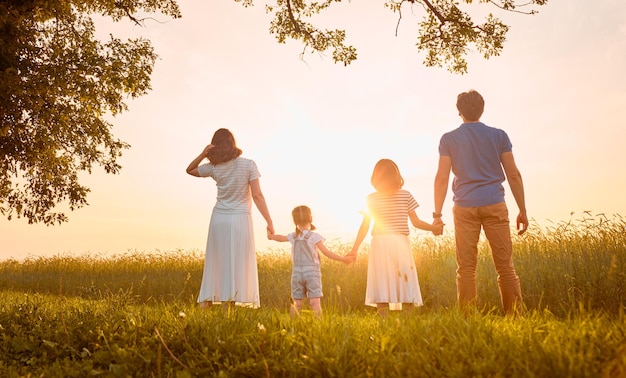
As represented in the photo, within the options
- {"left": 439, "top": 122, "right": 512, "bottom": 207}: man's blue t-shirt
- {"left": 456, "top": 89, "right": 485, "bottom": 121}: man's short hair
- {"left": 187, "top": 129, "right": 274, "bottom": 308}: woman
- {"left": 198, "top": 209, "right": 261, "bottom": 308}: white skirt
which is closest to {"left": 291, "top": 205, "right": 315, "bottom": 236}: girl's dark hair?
{"left": 187, "top": 129, "right": 274, "bottom": 308}: woman

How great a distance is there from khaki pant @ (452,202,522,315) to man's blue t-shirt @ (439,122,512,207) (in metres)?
0.12

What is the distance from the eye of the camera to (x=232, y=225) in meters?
8.05

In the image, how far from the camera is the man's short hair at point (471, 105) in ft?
23.6

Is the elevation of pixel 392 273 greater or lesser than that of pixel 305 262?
lesser

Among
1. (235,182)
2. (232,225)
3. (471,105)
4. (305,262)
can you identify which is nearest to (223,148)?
(235,182)

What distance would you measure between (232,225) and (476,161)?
3.41 metres

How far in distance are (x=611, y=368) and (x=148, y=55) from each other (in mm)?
14087

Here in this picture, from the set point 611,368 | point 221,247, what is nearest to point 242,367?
point 611,368

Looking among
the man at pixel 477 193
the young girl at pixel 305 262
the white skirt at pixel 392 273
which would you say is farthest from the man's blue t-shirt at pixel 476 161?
the young girl at pixel 305 262

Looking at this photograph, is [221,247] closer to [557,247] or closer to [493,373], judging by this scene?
[493,373]

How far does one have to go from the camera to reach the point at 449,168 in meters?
7.11

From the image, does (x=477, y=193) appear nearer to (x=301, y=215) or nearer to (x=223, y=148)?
(x=301, y=215)

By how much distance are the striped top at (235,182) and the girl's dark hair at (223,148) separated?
8 cm

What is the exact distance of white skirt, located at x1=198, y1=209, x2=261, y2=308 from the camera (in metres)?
8.04
